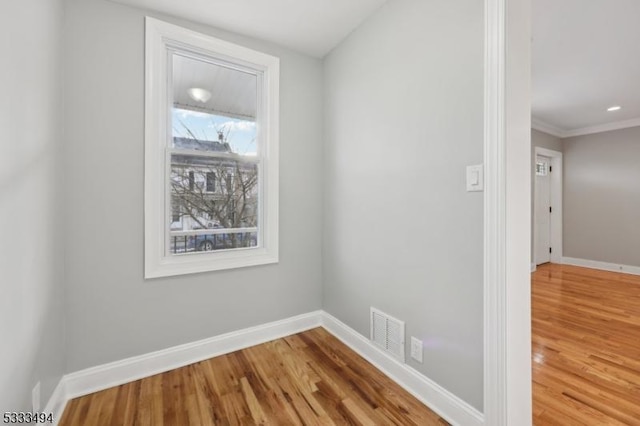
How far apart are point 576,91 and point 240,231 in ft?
15.4

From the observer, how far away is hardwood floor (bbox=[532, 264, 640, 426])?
1.59 m

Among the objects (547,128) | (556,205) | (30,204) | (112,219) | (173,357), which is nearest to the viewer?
(30,204)

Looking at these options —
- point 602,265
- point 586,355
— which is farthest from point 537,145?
point 586,355

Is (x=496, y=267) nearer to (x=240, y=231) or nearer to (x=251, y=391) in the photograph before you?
(x=251, y=391)

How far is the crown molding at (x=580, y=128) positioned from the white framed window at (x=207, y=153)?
5.17 m

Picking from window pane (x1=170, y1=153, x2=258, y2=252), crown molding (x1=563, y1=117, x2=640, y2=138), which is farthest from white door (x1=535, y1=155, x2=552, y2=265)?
window pane (x1=170, y1=153, x2=258, y2=252)

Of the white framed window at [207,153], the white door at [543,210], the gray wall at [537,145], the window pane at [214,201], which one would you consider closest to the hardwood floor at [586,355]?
the white door at [543,210]

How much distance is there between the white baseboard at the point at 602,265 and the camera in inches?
187

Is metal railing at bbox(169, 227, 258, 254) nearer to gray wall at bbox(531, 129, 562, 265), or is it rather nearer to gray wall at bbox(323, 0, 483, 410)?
gray wall at bbox(323, 0, 483, 410)

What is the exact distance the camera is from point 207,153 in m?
2.20

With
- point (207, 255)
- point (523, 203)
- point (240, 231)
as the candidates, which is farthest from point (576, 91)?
point (207, 255)

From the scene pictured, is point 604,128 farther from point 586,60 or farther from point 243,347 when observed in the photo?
point 243,347

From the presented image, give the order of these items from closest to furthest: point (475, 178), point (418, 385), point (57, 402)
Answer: point (475, 178) < point (57, 402) < point (418, 385)

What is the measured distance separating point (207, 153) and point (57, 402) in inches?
71.1
